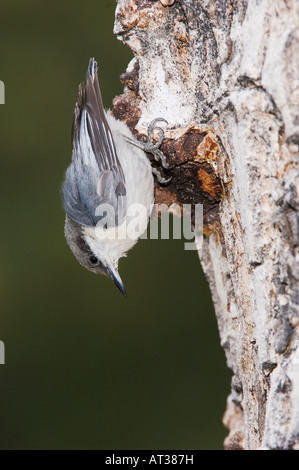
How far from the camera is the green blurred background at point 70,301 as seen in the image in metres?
3.88

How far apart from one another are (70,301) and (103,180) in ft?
5.24

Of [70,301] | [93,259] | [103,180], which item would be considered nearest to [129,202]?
[103,180]

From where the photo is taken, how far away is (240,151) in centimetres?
196

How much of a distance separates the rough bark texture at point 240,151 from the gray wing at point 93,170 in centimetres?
15

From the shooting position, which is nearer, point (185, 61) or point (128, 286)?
point (185, 61)

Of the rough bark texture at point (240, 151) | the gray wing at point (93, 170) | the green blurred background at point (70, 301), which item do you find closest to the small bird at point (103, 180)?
the gray wing at point (93, 170)

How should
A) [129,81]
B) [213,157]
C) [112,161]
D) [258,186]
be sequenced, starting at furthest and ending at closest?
[112,161] → [129,81] → [213,157] → [258,186]

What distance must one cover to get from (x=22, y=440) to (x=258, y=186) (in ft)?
8.62

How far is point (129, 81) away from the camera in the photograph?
2.41 metres

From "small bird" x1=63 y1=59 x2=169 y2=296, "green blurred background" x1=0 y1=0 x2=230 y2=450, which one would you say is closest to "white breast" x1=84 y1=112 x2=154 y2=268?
"small bird" x1=63 y1=59 x2=169 y2=296

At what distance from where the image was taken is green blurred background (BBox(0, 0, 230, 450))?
3.88m

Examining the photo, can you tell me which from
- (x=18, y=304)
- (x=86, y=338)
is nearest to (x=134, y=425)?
(x=86, y=338)

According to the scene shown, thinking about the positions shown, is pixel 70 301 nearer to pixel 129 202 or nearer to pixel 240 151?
pixel 129 202

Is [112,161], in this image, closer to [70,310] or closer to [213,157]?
[213,157]
